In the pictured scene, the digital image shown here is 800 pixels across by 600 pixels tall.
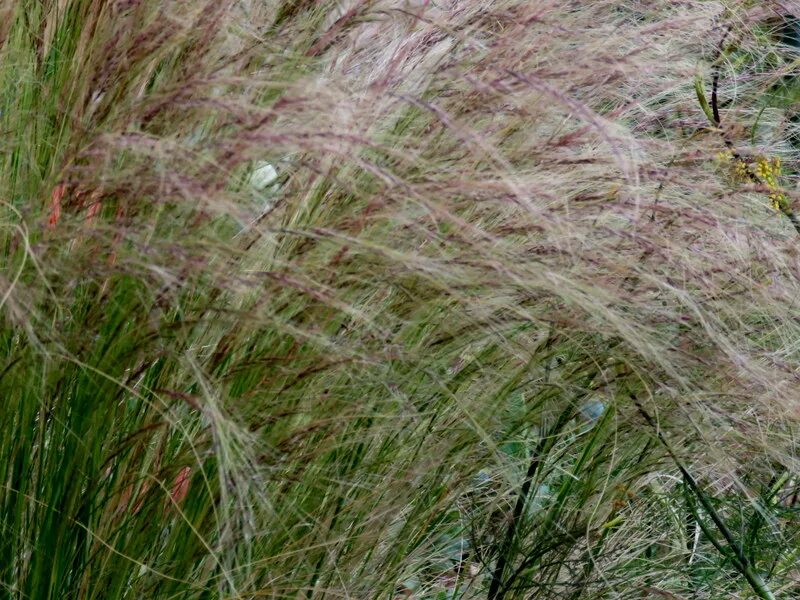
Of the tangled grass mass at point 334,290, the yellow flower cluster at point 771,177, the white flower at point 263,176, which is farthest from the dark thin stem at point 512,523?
the white flower at point 263,176

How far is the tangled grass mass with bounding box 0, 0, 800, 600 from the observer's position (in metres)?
1.15

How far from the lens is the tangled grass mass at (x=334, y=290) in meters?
1.15

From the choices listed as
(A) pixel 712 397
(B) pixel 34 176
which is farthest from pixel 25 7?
(A) pixel 712 397

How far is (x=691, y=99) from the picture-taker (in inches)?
78.6

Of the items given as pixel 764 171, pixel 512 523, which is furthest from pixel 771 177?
pixel 512 523

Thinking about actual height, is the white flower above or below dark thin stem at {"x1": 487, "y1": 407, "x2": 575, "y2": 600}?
above

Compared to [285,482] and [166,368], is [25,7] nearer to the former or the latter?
[166,368]

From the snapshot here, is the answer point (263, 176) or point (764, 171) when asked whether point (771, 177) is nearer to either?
point (764, 171)

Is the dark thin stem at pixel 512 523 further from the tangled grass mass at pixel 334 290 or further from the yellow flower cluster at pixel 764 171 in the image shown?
the yellow flower cluster at pixel 764 171

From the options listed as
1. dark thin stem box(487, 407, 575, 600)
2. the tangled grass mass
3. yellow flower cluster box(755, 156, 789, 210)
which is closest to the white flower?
the tangled grass mass

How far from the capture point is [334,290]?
1165mm

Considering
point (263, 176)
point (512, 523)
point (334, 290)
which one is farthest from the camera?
point (512, 523)

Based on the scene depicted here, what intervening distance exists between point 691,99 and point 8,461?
129 cm

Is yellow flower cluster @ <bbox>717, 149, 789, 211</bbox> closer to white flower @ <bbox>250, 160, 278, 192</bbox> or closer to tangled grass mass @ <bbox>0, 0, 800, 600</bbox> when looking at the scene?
tangled grass mass @ <bbox>0, 0, 800, 600</bbox>
